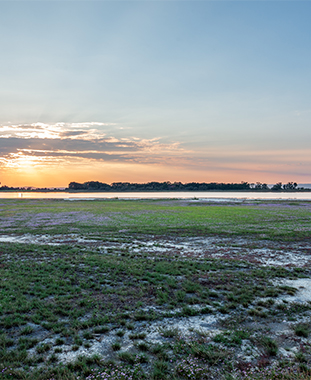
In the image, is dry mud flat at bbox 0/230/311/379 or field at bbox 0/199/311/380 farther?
dry mud flat at bbox 0/230/311/379

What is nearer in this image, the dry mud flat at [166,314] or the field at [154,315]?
the field at [154,315]

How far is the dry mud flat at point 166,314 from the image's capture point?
6.05 metres

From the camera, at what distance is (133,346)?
6656 mm

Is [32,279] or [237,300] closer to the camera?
[237,300]

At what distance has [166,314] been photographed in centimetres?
852

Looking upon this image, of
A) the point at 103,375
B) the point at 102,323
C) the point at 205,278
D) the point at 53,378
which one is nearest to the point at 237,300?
the point at 205,278

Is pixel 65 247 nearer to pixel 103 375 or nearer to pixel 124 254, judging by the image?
pixel 124 254

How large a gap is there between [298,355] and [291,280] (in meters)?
6.96

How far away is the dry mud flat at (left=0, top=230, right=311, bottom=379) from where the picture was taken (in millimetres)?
6047

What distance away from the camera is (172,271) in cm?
1316

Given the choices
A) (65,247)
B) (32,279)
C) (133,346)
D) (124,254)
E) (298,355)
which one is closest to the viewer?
(298,355)

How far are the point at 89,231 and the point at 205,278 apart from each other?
18.5m

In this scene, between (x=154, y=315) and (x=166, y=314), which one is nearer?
(x=154, y=315)

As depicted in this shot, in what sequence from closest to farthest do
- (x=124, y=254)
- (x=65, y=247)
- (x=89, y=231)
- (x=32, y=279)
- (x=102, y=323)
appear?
(x=102, y=323) → (x=32, y=279) → (x=124, y=254) → (x=65, y=247) → (x=89, y=231)
